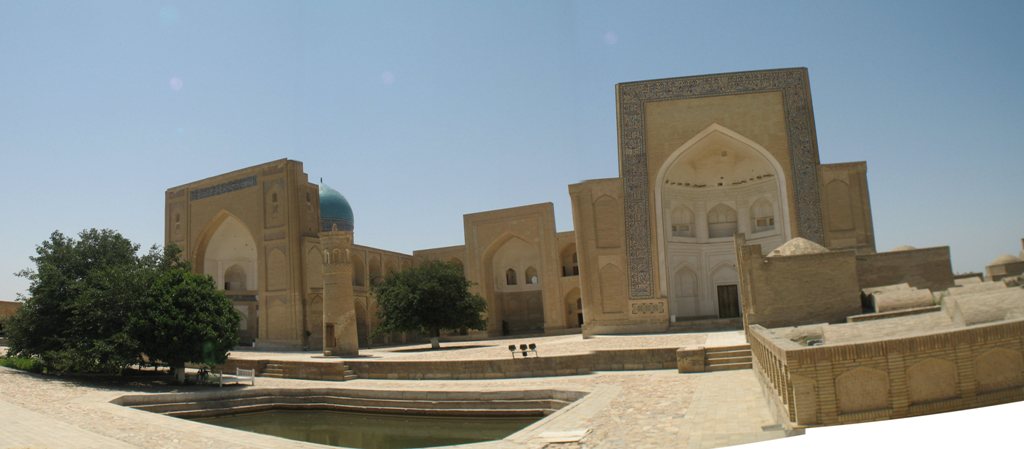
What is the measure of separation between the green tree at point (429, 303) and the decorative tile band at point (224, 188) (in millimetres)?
7029

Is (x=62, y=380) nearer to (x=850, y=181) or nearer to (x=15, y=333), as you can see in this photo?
(x=15, y=333)

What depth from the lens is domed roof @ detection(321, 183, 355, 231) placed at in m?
26.5

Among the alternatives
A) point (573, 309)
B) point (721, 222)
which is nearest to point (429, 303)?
point (573, 309)

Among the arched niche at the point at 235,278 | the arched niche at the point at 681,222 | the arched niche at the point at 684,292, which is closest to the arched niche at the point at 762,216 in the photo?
the arched niche at the point at 681,222

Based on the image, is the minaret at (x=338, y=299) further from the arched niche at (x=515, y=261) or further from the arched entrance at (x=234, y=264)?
the arched entrance at (x=234, y=264)

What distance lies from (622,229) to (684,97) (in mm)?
4063

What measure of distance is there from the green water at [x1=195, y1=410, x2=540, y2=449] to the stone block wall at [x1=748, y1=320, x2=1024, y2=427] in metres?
4.80

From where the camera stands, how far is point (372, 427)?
35.1 feet

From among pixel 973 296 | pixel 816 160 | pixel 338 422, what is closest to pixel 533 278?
pixel 816 160

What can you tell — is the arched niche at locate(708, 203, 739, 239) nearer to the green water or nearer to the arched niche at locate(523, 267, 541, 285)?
the arched niche at locate(523, 267, 541, 285)

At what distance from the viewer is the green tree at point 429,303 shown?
2027 cm

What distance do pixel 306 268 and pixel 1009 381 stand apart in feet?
69.3

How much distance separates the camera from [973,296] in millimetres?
6855

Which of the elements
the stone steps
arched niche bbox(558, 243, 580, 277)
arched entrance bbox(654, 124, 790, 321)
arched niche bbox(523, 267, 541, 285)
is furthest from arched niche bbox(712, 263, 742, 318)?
the stone steps
